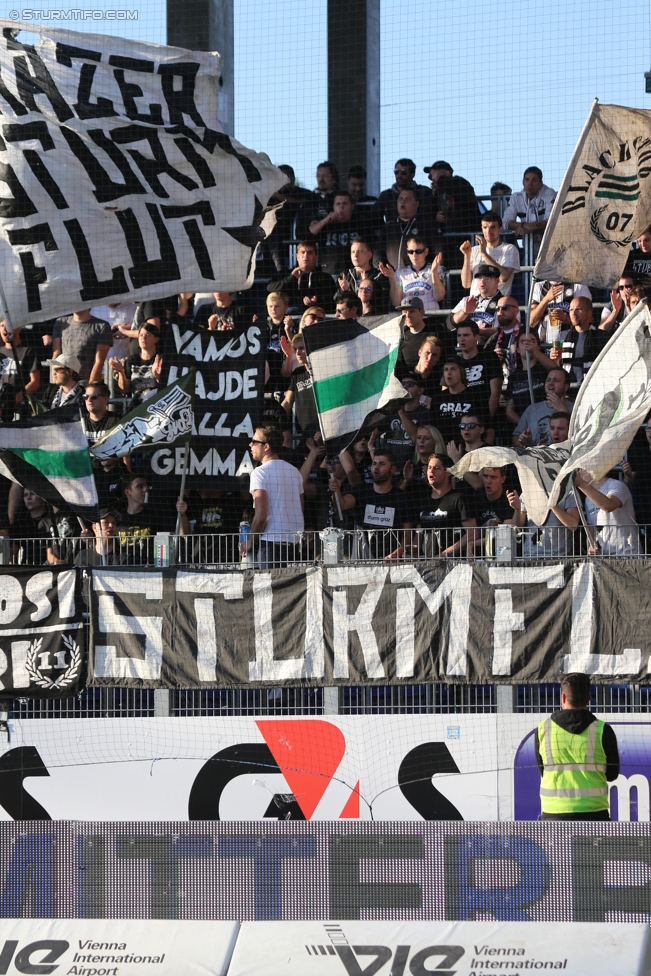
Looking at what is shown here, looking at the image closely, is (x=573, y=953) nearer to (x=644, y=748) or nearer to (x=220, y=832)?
(x=220, y=832)

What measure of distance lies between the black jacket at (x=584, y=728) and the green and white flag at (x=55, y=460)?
4153 mm

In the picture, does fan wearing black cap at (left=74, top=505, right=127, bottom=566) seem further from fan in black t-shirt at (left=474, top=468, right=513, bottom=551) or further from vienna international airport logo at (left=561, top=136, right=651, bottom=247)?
vienna international airport logo at (left=561, top=136, right=651, bottom=247)

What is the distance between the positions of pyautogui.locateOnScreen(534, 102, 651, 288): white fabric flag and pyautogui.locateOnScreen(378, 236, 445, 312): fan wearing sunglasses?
186cm

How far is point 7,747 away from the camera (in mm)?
9258

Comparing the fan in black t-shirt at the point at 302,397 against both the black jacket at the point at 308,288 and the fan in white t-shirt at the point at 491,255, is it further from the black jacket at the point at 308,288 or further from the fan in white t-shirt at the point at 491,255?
the fan in white t-shirt at the point at 491,255

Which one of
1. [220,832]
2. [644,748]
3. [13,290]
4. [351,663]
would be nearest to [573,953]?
[220,832]

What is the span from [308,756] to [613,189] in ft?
16.4

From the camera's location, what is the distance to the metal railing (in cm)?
868

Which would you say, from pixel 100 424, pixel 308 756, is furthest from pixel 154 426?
pixel 308 756

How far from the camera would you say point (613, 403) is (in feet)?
28.2

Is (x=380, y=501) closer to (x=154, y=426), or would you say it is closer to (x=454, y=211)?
(x=154, y=426)

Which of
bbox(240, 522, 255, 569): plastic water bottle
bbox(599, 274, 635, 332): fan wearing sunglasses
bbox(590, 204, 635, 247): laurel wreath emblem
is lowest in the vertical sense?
bbox(240, 522, 255, 569): plastic water bottle

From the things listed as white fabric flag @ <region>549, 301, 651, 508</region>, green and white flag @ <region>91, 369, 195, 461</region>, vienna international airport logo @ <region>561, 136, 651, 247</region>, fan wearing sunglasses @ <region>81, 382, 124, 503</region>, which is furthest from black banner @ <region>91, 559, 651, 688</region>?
vienna international airport logo @ <region>561, 136, 651, 247</region>

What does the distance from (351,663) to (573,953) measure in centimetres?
380
